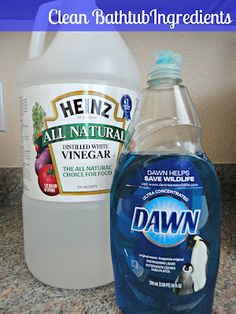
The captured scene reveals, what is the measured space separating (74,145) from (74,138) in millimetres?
11

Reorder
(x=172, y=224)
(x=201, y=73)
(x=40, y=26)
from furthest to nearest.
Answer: (x=201, y=73), (x=40, y=26), (x=172, y=224)

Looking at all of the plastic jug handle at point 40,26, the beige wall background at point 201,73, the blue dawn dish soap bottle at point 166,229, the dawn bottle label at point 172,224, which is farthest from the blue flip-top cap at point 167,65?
the beige wall background at point 201,73

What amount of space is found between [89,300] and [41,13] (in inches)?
19.1

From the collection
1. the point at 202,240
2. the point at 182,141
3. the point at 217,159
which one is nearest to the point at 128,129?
the point at 182,141

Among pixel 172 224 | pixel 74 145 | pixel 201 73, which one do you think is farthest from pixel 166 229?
pixel 201 73

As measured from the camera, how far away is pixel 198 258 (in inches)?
12.7

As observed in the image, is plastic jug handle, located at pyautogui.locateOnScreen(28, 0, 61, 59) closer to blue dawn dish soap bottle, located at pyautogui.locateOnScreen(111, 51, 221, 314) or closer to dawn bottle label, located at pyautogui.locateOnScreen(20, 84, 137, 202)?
dawn bottle label, located at pyautogui.locateOnScreen(20, 84, 137, 202)

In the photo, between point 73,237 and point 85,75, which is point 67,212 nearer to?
point 73,237

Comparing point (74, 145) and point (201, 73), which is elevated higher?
point (201, 73)

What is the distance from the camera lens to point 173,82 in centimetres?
37

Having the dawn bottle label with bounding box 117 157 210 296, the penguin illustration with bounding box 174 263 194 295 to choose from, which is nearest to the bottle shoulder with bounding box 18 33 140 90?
the dawn bottle label with bounding box 117 157 210 296

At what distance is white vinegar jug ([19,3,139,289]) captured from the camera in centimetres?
39

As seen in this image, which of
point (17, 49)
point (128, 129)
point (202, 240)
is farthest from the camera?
point (17, 49)

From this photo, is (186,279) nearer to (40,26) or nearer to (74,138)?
(74,138)
